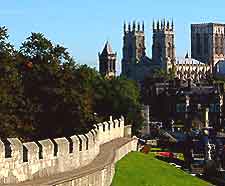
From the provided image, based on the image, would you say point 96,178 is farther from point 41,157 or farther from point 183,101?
point 183,101

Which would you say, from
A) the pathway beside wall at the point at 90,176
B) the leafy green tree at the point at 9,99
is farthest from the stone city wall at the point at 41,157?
the leafy green tree at the point at 9,99

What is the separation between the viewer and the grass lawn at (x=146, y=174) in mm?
30503

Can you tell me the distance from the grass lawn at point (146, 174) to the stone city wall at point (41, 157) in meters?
1.79

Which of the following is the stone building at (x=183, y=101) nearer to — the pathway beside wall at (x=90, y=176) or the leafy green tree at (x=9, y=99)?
the leafy green tree at (x=9, y=99)

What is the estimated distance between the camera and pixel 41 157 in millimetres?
21656

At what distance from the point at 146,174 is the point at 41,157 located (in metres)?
12.3

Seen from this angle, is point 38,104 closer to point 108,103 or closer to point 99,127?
point 99,127

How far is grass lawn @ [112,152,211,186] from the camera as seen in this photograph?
3050cm

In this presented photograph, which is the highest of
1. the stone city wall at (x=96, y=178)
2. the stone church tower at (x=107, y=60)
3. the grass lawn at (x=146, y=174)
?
the stone church tower at (x=107, y=60)

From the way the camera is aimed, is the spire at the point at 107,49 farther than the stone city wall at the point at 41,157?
Yes

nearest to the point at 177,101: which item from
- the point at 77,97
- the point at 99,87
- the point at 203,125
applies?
the point at 203,125

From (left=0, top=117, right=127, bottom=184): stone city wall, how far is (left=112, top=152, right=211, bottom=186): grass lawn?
5.87 ft

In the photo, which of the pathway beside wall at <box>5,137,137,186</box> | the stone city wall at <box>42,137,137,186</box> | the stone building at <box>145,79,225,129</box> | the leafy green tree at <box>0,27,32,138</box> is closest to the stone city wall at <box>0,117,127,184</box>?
the pathway beside wall at <box>5,137,137,186</box>

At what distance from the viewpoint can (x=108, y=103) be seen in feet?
246
